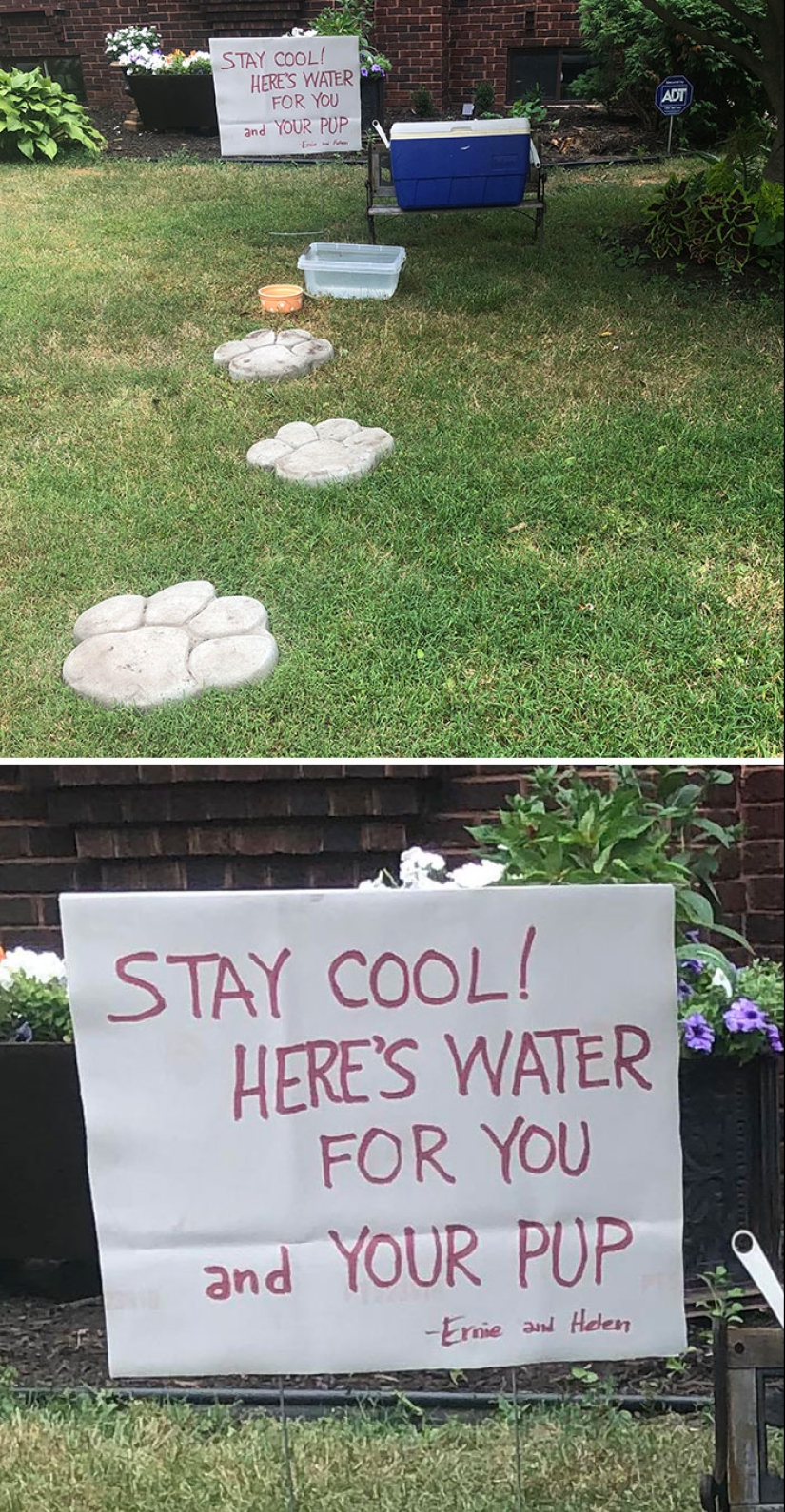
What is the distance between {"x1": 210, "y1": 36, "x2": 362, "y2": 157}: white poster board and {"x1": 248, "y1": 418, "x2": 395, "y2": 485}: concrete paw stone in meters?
0.18

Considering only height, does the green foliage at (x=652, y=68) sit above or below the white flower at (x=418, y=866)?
above

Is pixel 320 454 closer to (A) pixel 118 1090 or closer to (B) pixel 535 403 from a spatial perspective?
(B) pixel 535 403

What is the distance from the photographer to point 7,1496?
118cm

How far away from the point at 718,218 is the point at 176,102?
1.14 feet

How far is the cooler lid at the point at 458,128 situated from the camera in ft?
2.66

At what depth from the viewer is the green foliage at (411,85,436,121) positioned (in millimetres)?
828

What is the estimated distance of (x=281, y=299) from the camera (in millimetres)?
852

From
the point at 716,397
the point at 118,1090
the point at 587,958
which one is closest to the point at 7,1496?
the point at 118,1090

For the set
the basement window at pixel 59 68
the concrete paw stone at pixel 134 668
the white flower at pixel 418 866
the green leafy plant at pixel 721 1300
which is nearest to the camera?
the concrete paw stone at pixel 134 668

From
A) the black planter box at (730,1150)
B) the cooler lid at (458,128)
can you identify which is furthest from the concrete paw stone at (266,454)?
the black planter box at (730,1150)

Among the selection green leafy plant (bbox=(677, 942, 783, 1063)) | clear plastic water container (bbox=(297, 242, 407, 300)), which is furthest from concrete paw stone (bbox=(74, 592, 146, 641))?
green leafy plant (bbox=(677, 942, 783, 1063))

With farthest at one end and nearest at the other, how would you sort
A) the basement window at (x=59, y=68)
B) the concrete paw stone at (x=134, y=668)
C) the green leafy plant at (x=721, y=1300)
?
the green leafy plant at (x=721, y=1300) < the basement window at (x=59, y=68) < the concrete paw stone at (x=134, y=668)

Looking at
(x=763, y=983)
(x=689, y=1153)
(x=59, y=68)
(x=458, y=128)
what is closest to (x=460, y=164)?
(x=458, y=128)

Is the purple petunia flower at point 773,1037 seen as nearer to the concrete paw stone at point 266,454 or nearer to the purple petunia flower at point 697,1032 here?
the purple petunia flower at point 697,1032
